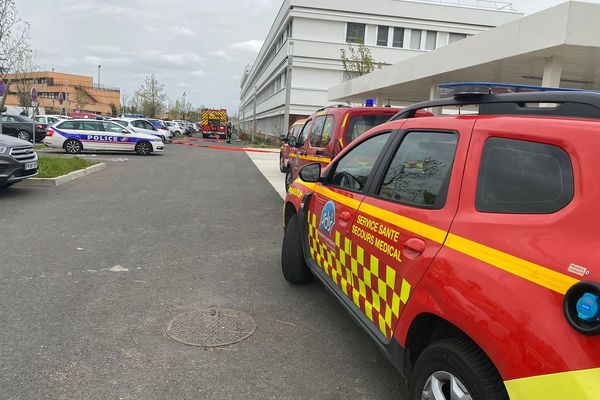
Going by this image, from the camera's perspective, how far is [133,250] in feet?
20.3

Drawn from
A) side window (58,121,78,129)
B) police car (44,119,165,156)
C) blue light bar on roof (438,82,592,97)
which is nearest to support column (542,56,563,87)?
blue light bar on roof (438,82,592,97)

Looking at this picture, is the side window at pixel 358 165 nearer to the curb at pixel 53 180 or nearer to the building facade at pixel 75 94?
the curb at pixel 53 180

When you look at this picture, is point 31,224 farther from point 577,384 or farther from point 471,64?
point 471,64

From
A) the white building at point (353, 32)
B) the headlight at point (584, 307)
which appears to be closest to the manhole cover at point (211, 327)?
the headlight at point (584, 307)

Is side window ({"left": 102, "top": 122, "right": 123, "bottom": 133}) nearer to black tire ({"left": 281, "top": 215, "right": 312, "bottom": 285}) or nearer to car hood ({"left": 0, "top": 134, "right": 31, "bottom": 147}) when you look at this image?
car hood ({"left": 0, "top": 134, "right": 31, "bottom": 147})

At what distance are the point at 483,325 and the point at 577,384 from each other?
1.36 feet

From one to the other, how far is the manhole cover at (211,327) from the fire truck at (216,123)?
145ft

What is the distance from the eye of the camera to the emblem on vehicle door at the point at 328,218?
12.7 ft

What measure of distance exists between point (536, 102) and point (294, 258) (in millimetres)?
3057

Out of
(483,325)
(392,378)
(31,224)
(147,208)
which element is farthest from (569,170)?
(147,208)

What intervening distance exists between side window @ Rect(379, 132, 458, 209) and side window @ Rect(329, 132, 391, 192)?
0.31 meters

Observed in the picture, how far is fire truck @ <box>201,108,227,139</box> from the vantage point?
47431 millimetres

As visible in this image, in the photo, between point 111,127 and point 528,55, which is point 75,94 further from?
point 528,55

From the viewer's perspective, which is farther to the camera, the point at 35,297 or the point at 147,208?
the point at 147,208
